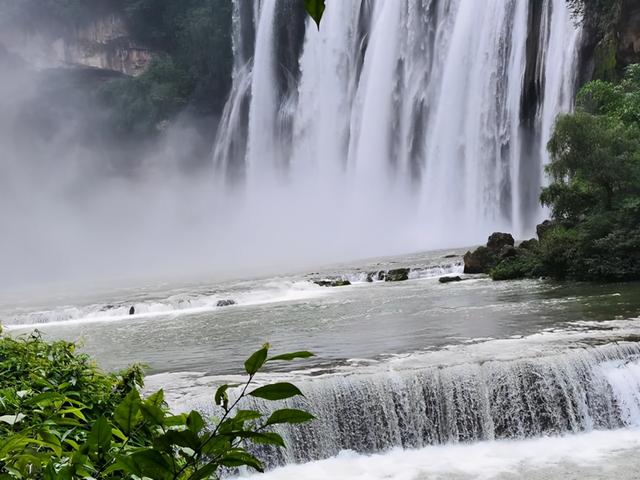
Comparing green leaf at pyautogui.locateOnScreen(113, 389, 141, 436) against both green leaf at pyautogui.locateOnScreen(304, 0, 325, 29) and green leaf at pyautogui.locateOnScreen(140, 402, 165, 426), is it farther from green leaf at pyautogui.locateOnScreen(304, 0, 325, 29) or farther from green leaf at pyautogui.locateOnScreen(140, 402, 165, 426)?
green leaf at pyautogui.locateOnScreen(304, 0, 325, 29)

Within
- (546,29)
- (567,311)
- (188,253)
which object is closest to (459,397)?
(567,311)

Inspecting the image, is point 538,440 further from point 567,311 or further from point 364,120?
point 364,120

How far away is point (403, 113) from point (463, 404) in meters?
29.1

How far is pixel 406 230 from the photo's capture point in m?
35.2

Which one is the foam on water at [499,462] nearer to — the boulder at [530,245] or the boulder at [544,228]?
the boulder at [530,245]

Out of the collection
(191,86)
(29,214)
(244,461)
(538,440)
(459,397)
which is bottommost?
(538,440)

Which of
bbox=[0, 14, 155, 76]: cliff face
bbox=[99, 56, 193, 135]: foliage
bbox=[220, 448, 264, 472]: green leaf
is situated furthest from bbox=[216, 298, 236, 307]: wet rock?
bbox=[0, 14, 155, 76]: cliff face

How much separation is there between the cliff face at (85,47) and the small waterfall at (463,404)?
56023 millimetres

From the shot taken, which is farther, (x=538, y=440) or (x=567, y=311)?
(x=567, y=311)

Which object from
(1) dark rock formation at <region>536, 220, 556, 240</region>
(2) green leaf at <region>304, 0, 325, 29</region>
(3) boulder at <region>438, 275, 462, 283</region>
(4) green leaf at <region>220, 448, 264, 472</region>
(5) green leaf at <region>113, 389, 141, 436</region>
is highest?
(1) dark rock formation at <region>536, 220, 556, 240</region>

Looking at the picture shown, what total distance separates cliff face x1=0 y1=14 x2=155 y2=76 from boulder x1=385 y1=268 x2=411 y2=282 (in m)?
45.1

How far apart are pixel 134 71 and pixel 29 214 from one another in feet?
51.5

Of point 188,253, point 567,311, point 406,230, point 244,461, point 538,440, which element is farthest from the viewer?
point 188,253

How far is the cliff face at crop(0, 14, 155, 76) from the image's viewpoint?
191 feet
